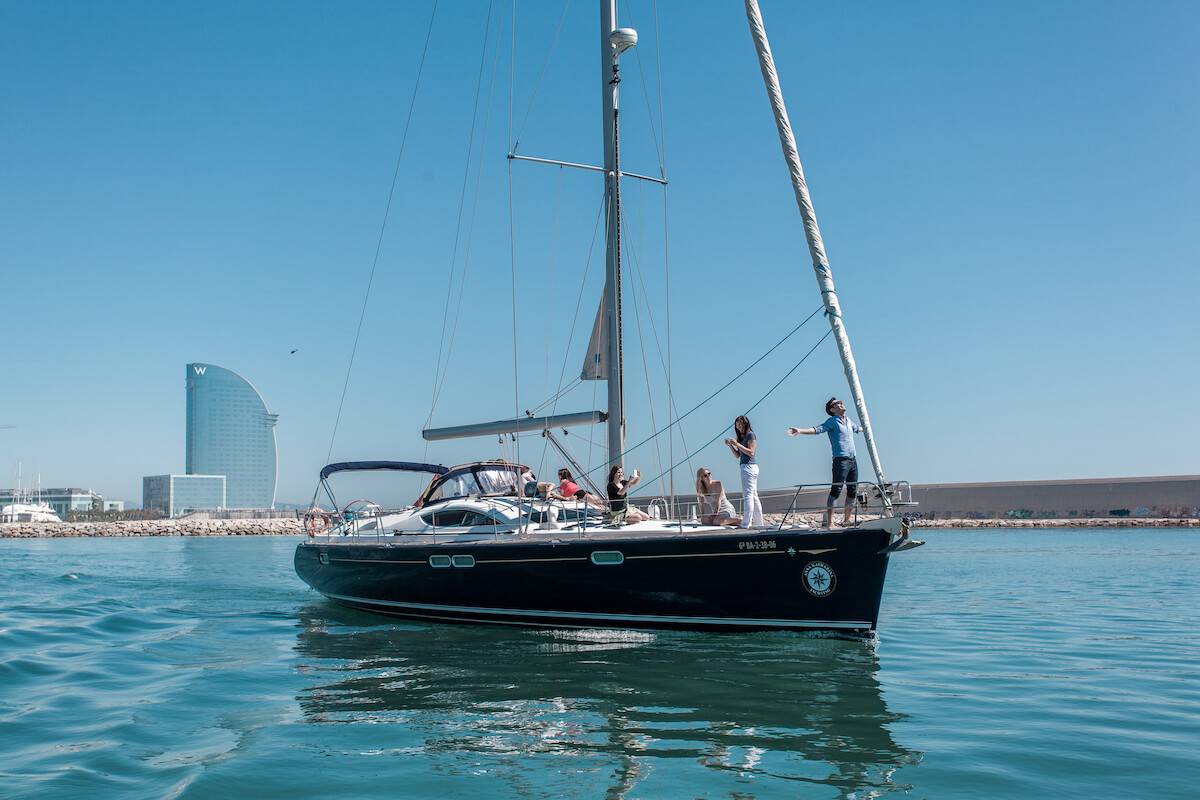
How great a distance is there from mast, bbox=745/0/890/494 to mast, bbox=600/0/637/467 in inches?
163

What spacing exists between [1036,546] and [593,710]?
43.6 meters

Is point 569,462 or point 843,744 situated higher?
point 569,462

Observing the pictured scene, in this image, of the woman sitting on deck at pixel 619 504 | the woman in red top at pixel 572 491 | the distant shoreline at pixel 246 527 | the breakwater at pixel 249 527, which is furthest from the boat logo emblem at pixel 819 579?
the distant shoreline at pixel 246 527

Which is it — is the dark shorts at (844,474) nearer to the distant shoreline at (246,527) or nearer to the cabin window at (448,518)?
the cabin window at (448,518)

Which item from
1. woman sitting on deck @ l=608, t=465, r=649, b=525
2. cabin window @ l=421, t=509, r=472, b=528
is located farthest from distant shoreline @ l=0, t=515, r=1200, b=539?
woman sitting on deck @ l=608, t=465, r=649, b=525

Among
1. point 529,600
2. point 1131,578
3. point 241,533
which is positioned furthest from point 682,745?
point 241,533

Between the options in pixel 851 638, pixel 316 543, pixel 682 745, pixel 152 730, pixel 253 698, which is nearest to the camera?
pixel 682 745

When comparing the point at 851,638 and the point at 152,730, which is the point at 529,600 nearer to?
the point at 851,638

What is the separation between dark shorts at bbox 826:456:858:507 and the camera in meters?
12.2

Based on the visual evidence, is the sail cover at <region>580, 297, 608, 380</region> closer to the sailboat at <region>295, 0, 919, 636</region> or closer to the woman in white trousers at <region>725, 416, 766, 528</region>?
the sailboat at <region>295, 0, 919, 636</region>

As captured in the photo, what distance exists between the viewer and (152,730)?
856 cm

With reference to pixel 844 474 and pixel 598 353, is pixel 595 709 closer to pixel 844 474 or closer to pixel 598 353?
pixel 844 474

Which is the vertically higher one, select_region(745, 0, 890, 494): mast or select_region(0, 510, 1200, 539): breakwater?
select_region(745, 0, 890, 494): mast

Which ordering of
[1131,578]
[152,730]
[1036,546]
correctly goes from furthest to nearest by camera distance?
[1036,546] < [1131,578] < [152,730]
